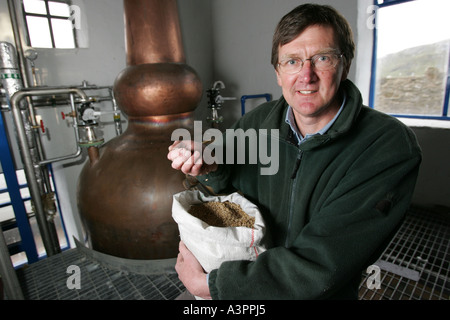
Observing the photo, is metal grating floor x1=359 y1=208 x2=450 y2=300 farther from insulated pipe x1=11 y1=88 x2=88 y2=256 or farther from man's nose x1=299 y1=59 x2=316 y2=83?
insulated pipe x1=11 y1=88 x2=88 y2=256

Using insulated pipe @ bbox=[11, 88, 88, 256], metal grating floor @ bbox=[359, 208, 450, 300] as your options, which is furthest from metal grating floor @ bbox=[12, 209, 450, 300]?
insulated pipe @ bbox=[11, 88, 88, 256]

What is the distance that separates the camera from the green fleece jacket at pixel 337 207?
0.53 meters

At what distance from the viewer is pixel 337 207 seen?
58cm

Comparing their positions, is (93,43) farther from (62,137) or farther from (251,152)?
(251,152)

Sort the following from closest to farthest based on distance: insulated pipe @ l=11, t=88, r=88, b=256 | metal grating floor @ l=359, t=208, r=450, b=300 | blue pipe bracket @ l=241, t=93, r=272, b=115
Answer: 1. metal grating floor @ l=359, t=208, r=450, b=300
2. insulated pipe @ l=11, t=88, r=88, b=256
3. blue pipe bracket @ l=241, t=93, r=272, b=115

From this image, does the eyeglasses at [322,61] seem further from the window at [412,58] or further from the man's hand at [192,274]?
the window at [412,58]

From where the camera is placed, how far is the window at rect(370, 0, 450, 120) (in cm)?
198

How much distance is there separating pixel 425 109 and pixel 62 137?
10.6ft

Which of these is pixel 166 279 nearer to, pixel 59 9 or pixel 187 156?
pixel 187 156

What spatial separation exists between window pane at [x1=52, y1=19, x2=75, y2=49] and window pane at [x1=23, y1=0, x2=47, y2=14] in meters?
0.11

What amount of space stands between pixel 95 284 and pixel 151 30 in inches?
61.8

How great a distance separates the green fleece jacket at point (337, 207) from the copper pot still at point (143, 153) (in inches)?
36.6

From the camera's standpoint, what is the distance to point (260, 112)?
0.93m
